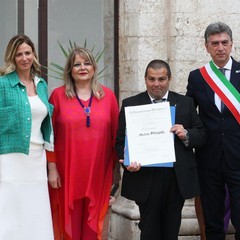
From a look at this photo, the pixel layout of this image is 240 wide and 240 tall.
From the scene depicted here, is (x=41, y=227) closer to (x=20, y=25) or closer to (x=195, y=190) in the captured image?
(x=195, y=190)

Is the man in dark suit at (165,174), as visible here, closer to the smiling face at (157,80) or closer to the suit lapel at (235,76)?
the smiling face at (157,80)

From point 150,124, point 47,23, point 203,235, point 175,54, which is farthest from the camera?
point 47,23

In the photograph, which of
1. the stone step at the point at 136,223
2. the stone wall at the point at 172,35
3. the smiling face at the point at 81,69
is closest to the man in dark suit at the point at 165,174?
the smiling face at the point at 81,69

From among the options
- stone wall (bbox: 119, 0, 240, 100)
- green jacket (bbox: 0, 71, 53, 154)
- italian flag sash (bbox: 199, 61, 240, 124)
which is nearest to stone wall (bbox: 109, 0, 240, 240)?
stone wall (bbox: 119, 0, 240, 100)

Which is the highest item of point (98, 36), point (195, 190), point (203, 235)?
point (98, 36)

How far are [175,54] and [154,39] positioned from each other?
0.25 metres

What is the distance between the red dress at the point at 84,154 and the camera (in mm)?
5906

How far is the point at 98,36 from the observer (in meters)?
7.85

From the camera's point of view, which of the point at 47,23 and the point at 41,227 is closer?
the point at 41,227

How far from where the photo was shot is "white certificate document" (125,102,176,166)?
561 cm

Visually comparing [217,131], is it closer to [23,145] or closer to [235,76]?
[235,76]

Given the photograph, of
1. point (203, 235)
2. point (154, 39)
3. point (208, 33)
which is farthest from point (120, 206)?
point (208, 33)

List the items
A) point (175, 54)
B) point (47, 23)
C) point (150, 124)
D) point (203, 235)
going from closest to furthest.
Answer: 1. point (150, 124)
2. point (203, 235)
3. point (175, 54)
4. point (47, 23)

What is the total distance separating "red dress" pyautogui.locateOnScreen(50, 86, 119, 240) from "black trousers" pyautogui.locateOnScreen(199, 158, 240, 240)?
0.78 meters
